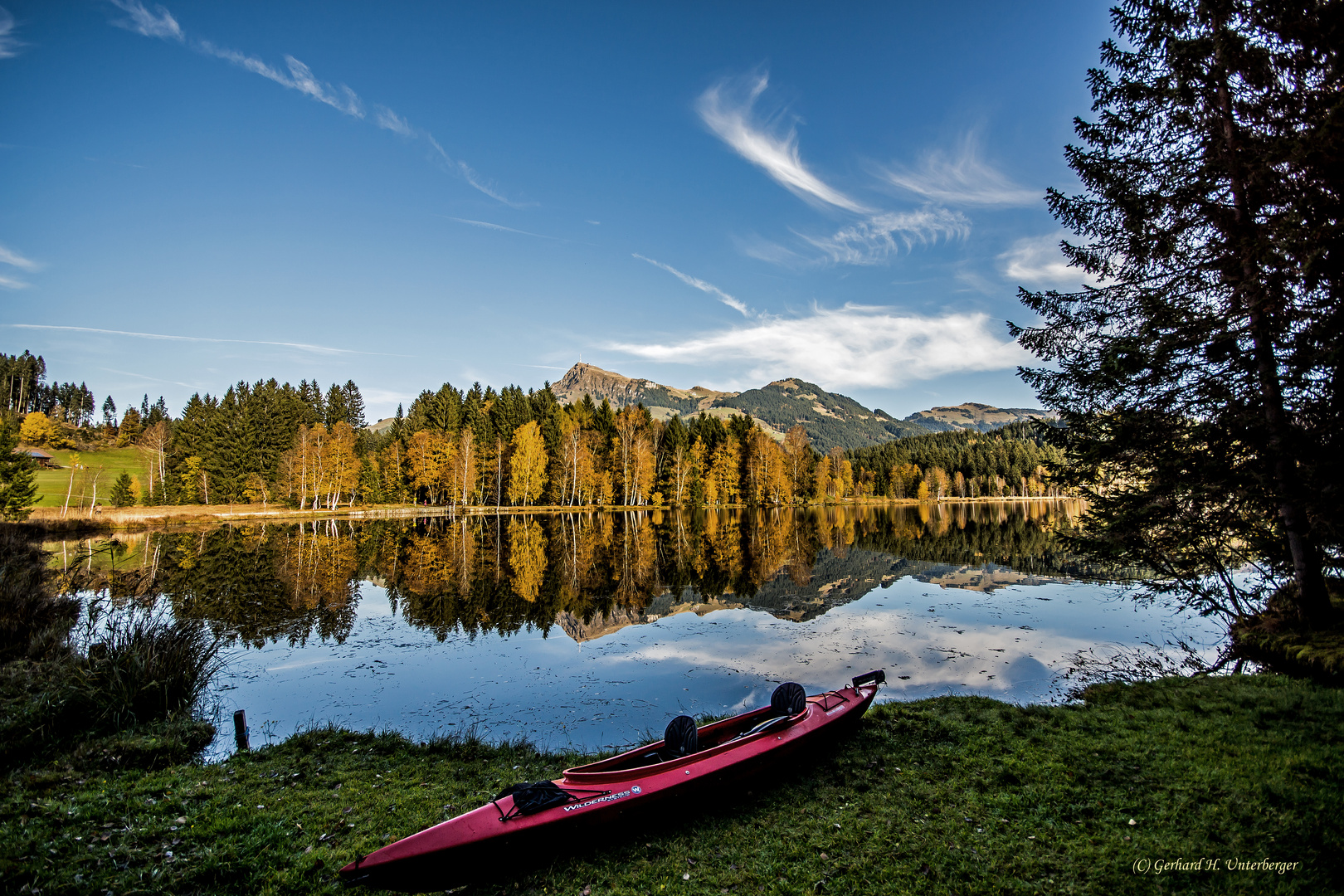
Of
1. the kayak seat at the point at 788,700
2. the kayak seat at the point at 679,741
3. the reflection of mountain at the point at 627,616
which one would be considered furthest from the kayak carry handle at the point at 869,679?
the reflection of mountain at the point at 627,616

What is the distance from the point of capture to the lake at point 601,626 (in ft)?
38.3

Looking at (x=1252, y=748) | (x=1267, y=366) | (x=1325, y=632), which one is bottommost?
(x=1252, y=748)

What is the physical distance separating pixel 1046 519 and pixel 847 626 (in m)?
58.2

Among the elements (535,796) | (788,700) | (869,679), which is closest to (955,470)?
(869,679)

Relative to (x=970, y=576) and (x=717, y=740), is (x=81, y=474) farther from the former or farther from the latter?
(x=970, y=576)

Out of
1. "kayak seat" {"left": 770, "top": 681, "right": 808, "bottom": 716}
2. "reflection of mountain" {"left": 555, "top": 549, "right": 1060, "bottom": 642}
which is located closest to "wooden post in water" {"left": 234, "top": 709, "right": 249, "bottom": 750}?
"reflection of mountain" {"left": 555, "top": 549, "right": 1060, "bottom": 642}

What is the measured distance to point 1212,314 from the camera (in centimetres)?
1182

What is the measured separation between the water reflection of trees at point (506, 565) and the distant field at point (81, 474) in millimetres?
30678

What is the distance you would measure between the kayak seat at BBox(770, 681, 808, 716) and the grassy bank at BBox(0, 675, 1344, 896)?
2.77 ft

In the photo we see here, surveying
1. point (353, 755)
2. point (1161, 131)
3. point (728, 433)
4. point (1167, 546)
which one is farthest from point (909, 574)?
point (728, 433)

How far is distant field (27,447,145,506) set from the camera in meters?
59.5

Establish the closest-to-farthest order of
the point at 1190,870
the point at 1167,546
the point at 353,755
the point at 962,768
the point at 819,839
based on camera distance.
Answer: the point at 1190,870 → the point at 819,839 → the point at 962,768 → the point at 353,755 → the point at 1167,546

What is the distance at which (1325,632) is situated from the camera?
34.9 feet

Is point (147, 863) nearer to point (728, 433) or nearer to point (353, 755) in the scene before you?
point (353, 755)
